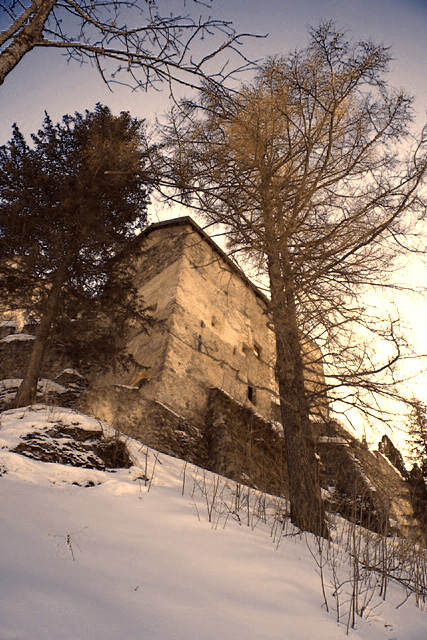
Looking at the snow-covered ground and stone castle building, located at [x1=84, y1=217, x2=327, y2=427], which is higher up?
stone castle building, located at [x1=84, y1=217, x2=327, y2=427]

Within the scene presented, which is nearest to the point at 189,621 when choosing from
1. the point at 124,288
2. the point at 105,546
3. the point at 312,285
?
the point at 105,546

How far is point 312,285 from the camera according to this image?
205 inches

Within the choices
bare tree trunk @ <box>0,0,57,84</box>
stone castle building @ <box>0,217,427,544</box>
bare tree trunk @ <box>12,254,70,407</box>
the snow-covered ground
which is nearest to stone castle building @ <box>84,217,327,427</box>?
stone castle building @ <box>0,217,427,544</box>

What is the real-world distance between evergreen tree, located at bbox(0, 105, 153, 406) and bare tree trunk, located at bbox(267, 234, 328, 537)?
14.1 ft

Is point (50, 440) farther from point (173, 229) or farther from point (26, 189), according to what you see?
point (173, 229)

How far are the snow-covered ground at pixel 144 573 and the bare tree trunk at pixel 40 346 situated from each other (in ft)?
15.4

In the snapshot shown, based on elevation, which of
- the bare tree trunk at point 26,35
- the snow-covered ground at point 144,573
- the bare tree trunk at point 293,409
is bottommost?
the snow-covered ground at point 144,573

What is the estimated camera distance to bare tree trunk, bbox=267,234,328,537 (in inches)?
163

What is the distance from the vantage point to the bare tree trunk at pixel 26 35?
3090mm

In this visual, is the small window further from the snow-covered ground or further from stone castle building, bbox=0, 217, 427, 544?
Result: the snow-covered ground

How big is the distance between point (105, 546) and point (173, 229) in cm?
1280

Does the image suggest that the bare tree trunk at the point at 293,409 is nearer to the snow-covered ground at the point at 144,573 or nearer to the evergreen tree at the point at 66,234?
the snow-covered ground at the point at 144,573

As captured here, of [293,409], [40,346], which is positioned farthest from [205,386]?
[293,409]

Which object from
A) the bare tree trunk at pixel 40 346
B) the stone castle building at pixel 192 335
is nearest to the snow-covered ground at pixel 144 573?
the bare tree trunk at pixel 40 346
